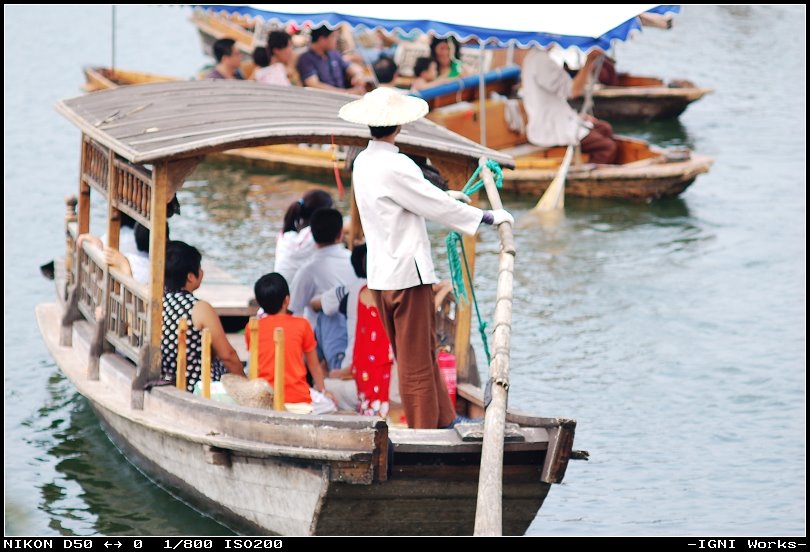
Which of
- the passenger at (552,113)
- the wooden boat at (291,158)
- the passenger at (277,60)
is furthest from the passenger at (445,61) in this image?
the wooden boat at (291,158)

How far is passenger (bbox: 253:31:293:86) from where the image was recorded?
495 inches

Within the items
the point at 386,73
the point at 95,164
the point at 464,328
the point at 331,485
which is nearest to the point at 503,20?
the point at 386,73


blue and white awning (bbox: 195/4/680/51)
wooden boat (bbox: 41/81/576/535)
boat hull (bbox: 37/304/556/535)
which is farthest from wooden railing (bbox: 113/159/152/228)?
blue and white awning (bbox: 195/4/680/51)

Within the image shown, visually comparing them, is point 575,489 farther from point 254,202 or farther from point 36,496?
point 254,202

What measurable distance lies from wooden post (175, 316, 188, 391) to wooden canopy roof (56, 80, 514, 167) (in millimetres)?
735

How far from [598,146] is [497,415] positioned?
7.99 metres

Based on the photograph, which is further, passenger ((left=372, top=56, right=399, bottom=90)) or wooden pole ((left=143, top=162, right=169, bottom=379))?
passenger ((left=372, top=56, right=399, bottom=90))

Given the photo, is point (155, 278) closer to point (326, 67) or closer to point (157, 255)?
point (157, 255)

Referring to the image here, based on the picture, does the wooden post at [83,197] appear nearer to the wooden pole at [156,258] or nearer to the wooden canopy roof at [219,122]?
the wooden canopy roof at [219,122]

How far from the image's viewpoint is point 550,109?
12.5 m

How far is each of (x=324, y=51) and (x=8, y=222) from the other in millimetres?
3550

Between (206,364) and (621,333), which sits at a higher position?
(206,364)

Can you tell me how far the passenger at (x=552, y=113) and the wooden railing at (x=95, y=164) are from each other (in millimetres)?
6167

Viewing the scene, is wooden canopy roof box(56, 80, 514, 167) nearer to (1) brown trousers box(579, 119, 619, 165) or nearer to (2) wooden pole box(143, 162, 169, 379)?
(2) wooden pole box(143, 162, 169, 379)
